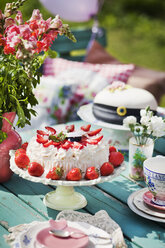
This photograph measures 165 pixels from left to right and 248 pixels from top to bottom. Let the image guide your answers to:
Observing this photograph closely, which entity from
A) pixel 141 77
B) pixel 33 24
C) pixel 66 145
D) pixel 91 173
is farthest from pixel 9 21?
pixel 141 77

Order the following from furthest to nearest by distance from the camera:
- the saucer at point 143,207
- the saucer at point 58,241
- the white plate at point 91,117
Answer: the white plate at point 91,117
the saucer at point 143,207
the saucer at point 58,241

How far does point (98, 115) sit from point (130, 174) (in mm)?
464

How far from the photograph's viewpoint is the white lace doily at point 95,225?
1.15 meters

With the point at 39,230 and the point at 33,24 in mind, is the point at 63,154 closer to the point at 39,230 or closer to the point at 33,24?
the point at 39,230

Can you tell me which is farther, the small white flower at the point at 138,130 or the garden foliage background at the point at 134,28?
the garden foliage background at the point at 134,28

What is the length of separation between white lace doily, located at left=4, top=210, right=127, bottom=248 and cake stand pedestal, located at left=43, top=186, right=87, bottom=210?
2.8 inches

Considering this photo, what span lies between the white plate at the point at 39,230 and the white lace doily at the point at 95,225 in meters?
0.02

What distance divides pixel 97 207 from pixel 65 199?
115 mm

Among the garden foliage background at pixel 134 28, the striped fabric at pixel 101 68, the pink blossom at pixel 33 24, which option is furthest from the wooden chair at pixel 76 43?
the pink blossom at pixel 33 24

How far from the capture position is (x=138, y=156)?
5.24ft

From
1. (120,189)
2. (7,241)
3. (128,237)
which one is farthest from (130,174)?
(7,241)

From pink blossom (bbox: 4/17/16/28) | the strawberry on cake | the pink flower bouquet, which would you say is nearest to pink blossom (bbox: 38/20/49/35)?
the pink flower bouquet

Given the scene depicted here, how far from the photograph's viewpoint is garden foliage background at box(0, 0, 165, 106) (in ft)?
21.1

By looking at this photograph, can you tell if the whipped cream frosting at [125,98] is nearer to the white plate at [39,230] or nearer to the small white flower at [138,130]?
the small white flower at [138,130]
